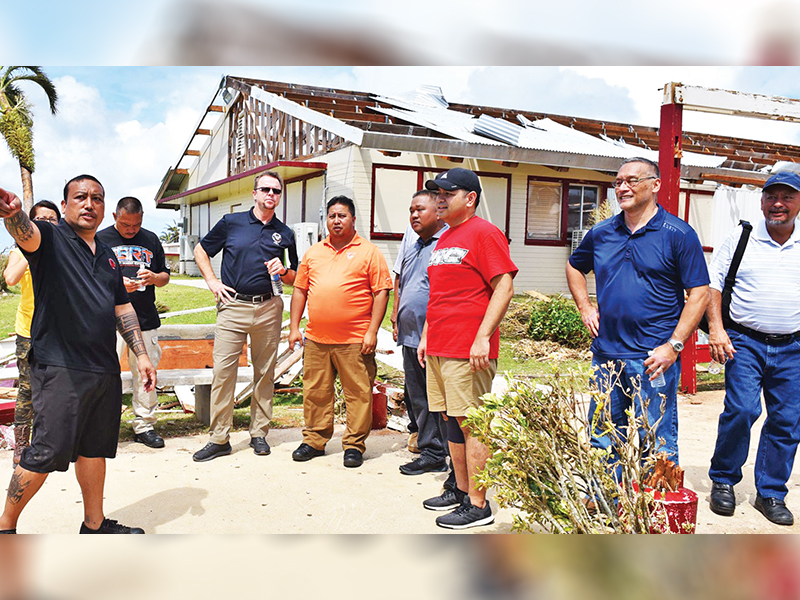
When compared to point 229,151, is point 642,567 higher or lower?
lower

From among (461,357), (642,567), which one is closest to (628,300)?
(461,357)

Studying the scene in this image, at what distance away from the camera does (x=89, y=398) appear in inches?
117

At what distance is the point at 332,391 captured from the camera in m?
4.94

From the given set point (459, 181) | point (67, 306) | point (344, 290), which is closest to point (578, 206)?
point (344, 290)

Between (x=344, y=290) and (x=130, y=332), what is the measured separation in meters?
1.71

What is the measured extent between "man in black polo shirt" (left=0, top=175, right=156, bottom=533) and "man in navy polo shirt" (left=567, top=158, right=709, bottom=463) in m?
2.42

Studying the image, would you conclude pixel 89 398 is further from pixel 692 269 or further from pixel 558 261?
pixel 558 261

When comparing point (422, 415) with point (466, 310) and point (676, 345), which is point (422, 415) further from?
point (676, 345)

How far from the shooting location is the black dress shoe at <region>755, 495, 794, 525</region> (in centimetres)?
371

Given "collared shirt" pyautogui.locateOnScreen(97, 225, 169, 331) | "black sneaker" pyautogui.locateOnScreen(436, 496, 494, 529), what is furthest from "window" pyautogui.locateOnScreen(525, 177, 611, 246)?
"black sneaker" pyautogui.locateOnScreen(436, 496, 494, 529)

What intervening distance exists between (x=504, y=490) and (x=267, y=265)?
2.79m

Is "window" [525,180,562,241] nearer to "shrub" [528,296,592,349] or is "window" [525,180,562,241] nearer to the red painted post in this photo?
"shrub" [528,296,592,349]

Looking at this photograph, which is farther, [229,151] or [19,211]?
[229,151]

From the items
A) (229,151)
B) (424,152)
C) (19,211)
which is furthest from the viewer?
(229,151)
